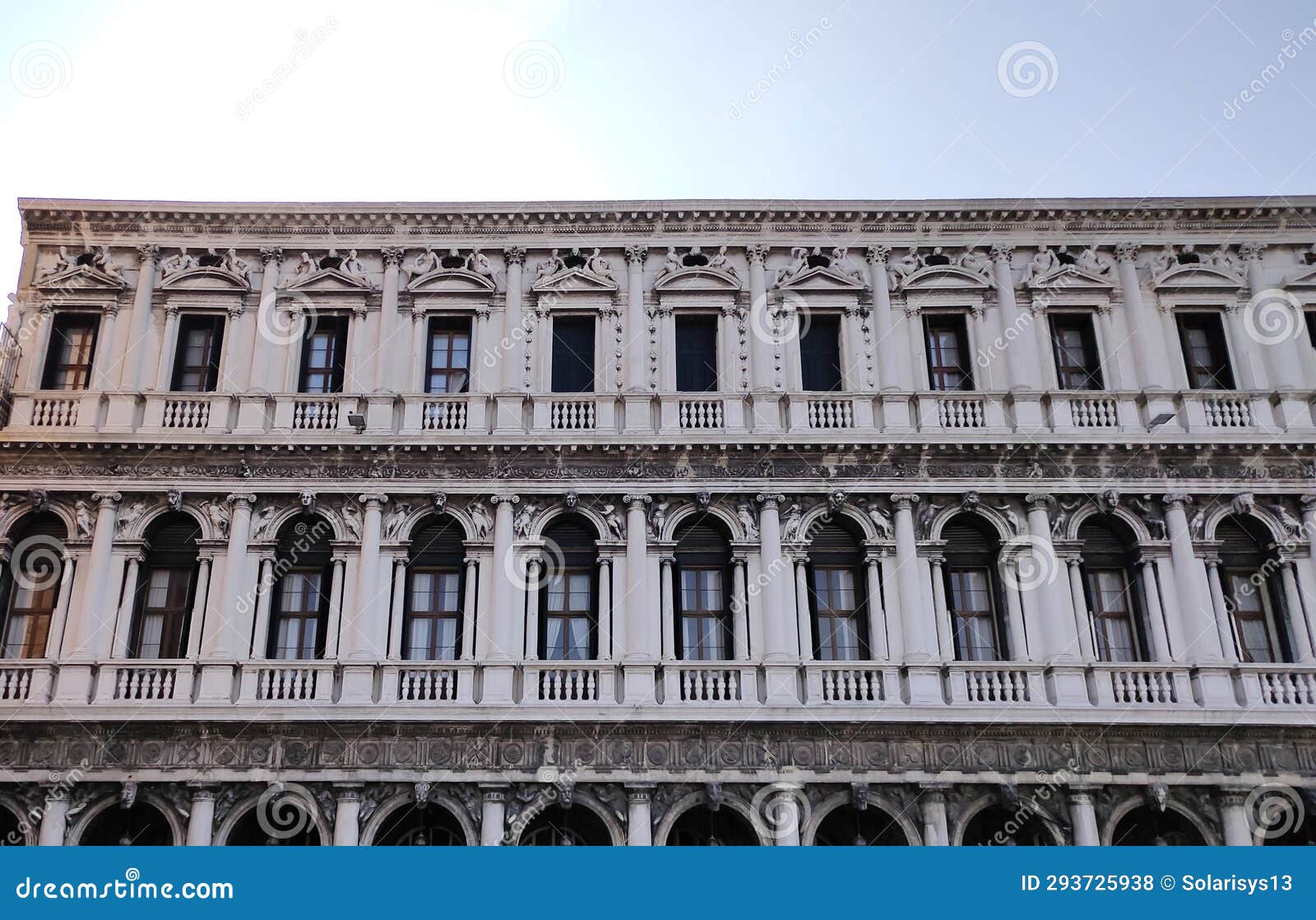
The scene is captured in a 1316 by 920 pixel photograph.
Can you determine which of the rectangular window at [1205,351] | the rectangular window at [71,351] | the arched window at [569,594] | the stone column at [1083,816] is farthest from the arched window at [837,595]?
the rectangular window at [71,351]

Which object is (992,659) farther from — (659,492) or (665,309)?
(665,309)

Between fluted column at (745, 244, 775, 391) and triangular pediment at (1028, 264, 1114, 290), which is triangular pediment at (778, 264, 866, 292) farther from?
triangular pediment at (1028, 264, 1114, 290)

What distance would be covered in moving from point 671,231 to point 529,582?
22.4 feet

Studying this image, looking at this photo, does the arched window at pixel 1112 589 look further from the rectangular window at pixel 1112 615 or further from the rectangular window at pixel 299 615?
the rectangular window at pixel 299 615

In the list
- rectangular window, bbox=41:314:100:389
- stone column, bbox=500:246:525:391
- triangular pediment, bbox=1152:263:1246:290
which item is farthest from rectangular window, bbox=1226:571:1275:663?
rectangular window, bbox=41:314:100:389

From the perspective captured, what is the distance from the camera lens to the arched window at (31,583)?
19.0 metres

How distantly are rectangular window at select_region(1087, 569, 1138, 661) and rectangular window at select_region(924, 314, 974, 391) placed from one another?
12.8 feet

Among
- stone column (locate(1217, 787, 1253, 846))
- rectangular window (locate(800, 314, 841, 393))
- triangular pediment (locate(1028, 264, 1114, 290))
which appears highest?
triangular pediment (locate(1028, 264, 1114, 290))

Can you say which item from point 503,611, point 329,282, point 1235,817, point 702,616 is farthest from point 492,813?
point 1235,817

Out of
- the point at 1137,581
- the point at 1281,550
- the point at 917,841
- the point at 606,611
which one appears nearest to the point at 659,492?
the point at 606,611

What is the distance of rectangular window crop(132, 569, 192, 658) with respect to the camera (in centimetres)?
1912

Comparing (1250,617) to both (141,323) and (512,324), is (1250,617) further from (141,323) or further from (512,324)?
(141,323)

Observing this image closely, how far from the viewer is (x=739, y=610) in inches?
749

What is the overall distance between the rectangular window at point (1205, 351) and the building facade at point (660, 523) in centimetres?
8
